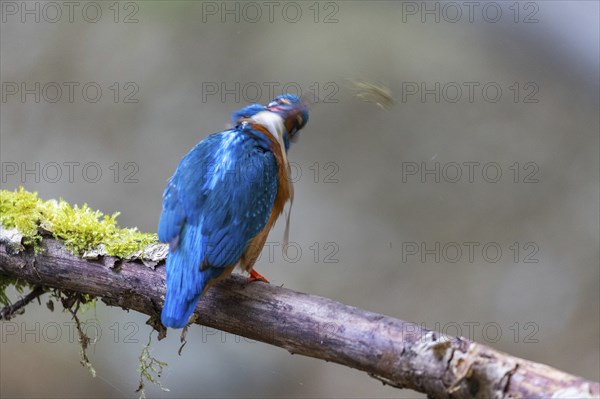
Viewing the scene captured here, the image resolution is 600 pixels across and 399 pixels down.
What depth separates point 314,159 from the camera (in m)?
4.72

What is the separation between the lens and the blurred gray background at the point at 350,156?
4367 millimetres

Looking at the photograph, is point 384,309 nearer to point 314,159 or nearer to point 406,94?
point 314,159

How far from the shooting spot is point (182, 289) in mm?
1879

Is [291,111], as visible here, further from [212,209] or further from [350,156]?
[350,156]

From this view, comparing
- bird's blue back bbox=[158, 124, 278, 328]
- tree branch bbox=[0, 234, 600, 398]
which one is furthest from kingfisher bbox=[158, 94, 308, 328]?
tree branch bbox=[0, 234, 600, 398]

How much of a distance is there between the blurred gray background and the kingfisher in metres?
2.24

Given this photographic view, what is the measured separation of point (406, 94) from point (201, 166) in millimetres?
2718

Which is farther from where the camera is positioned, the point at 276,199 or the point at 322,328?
the point at 276,199

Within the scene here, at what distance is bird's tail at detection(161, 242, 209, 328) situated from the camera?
185cm

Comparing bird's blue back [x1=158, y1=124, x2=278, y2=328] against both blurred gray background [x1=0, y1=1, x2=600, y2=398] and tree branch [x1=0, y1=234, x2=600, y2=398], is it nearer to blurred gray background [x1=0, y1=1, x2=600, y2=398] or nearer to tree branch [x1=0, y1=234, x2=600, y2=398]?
tree branch [x1=0, y1=234, x2=600, y2=398]

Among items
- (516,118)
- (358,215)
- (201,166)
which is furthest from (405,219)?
(201,166)

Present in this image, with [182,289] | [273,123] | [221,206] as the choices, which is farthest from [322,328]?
[273,123]

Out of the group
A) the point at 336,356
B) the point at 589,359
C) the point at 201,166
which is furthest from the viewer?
the point at 589,359

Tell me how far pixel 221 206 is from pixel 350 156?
2660 mm
